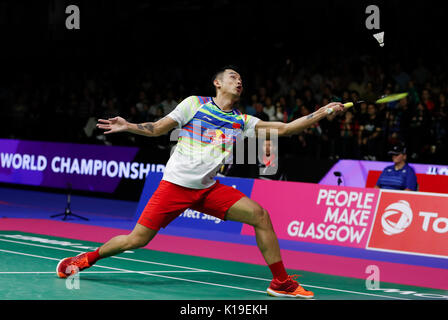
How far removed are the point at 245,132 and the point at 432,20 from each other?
13665 millimetres

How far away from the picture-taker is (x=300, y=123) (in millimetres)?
6629

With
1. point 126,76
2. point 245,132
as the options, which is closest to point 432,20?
point 126,76

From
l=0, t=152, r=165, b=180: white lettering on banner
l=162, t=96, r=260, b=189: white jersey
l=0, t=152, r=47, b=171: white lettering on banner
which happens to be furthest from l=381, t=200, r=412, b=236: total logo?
l=0, t=152, r=47, b=171: white lettering on banner

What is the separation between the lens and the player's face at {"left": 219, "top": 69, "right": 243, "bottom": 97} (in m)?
6.99

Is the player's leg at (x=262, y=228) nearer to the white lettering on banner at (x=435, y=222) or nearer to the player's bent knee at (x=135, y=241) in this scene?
the player's bent knee at (x=135, y=241)

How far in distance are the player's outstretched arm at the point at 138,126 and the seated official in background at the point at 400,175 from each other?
6148mm

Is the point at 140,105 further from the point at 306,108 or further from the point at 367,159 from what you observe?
the point at 367,159

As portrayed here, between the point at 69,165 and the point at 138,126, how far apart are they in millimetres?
11871

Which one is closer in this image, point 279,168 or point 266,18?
point 279,168

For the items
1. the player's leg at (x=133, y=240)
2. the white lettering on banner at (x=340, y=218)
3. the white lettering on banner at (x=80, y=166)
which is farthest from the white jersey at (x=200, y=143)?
the white lettering on banner at (x=80, y=166)

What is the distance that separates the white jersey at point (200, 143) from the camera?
270 inches

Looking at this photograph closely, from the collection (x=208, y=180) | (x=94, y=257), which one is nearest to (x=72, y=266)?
(x=94, y=257)

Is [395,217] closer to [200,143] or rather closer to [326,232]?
[326,232]

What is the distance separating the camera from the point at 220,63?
72.8ft
